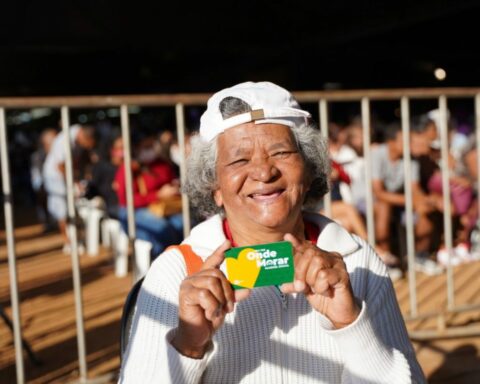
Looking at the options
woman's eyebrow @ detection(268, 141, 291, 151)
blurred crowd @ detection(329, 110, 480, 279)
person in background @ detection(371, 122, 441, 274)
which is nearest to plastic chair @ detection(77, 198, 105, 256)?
blurred crowd @ detection(329, 110, 480, 279)

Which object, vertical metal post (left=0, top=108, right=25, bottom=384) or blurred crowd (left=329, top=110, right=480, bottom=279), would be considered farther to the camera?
blurred crowd (left=329, top=110, right=480, bottom=279)

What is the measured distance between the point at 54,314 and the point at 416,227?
3.33 metres

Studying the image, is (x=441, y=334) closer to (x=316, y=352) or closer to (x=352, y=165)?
(x=316, y=352)

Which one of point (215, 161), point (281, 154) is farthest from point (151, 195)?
point (281, 154)

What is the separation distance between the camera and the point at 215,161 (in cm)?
176

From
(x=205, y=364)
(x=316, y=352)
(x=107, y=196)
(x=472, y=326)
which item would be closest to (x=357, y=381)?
(x=316, y=352)

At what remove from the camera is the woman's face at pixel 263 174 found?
5.41ft

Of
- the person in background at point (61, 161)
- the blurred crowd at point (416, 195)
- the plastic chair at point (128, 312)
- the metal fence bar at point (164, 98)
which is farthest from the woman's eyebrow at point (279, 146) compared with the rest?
the person in background at point (61, 161)

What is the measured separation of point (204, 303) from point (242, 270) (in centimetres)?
11

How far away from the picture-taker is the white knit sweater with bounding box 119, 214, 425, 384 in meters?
1.48

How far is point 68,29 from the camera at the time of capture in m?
7.34

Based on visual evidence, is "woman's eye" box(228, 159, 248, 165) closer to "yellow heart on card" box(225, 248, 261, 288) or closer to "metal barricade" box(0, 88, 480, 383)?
"yellow heart on card" box(225, 248, 261, 288)

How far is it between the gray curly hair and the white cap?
15 millimetres

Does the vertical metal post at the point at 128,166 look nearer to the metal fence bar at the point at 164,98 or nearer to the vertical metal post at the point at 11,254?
the metal fence bar at the point at 164,98
